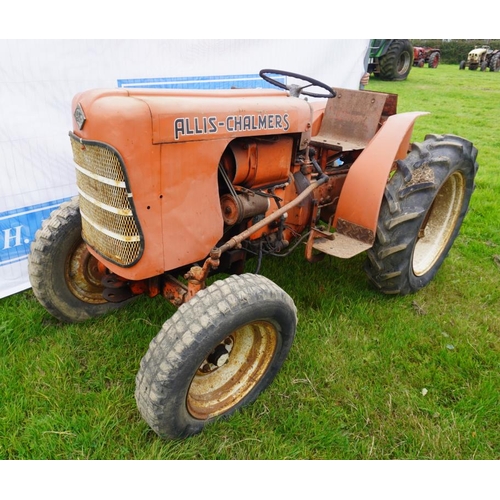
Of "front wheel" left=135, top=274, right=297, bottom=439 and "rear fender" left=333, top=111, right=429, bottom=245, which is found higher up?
"rear fender" left=333, top=111, right=429, bottom=245

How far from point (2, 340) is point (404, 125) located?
2928 mm

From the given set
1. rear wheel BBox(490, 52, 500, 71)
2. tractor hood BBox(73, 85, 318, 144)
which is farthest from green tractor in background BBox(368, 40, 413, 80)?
tractor hood BBox(73, 85, 318, 144)

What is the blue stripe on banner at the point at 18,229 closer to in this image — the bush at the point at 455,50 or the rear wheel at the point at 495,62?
the rear wheel at the point at 495,62

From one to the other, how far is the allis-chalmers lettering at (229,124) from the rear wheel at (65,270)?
3.51 ft

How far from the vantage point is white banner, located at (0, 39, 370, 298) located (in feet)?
10.6

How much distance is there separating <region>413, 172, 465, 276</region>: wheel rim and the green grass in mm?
220

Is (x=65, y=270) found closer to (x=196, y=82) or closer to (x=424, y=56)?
(x=196, y=82)

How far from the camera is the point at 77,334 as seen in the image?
2836 mm

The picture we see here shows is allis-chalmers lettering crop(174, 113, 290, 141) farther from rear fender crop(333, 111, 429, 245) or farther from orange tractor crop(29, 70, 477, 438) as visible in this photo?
rear fender crop(333, 111, 429, 245)

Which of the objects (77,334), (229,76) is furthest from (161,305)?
(229,76)

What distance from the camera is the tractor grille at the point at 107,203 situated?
195 centimetres

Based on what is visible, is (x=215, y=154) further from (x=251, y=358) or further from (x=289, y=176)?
(x=251, y=358)

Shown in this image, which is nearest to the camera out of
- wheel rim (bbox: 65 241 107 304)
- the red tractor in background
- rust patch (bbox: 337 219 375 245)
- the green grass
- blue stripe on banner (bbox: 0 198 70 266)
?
the green grass

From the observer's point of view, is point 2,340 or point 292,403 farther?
point 2,340
